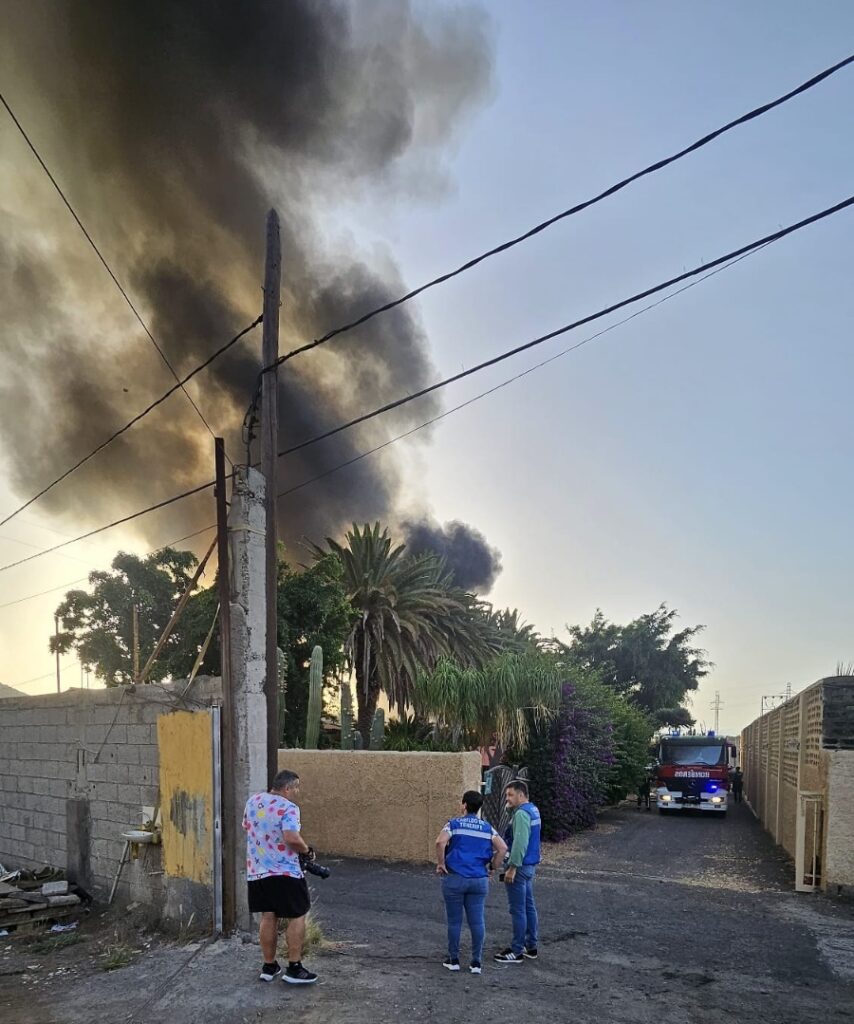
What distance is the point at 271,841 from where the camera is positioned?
636 centimetres

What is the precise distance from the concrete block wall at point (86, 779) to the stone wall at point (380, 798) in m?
4.11

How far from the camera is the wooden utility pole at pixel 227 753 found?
7582mm

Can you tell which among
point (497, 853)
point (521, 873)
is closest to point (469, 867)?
point (497, 853)

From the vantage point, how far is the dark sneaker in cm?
650

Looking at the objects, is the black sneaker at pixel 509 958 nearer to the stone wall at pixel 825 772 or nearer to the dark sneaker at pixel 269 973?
the dark sneaker at pixel 269 973

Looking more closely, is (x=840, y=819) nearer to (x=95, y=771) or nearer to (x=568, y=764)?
(x=568, y=764)

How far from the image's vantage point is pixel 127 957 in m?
7.36

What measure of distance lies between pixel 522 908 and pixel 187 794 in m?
3.31

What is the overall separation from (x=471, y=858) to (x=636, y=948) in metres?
2.42

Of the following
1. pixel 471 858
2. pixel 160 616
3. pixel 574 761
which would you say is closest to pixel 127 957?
pixel 471 858

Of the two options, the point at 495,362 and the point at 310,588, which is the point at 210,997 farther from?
the point at 310,588

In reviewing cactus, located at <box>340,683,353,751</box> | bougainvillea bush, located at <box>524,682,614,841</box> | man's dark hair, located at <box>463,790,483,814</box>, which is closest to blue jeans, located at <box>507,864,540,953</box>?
man's dark hair, located at <box>463,790,483,814</box>

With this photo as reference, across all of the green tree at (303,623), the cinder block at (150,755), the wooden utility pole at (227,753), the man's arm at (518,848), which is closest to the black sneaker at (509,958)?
the man's arm at (518,848)

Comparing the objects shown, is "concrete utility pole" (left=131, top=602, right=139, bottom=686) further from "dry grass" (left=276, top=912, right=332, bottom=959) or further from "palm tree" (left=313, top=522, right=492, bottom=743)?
"palm tree" (left=313, top=522, right=492, bottom=743)
